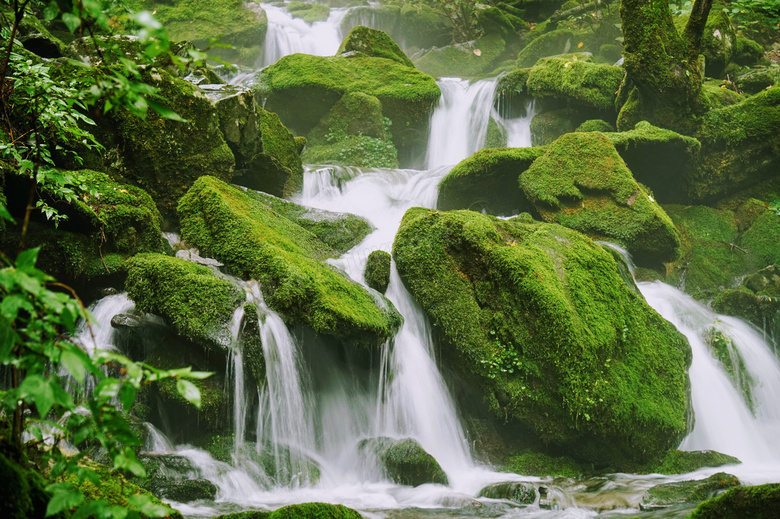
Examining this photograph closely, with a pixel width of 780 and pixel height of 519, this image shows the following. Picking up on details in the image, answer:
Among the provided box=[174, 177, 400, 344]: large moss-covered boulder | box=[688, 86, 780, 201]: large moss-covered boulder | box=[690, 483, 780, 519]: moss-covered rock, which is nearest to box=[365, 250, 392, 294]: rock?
box=[174, 177, 400, 344]: large moss-covered boulder

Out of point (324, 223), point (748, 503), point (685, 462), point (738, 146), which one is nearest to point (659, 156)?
point (738, 146)

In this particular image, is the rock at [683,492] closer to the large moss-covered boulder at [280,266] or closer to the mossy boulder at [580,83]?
the large moss-covered boulder at [280,266]

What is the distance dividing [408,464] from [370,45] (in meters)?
14.1

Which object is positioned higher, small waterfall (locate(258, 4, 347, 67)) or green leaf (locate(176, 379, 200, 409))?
small waterfall (locate(258, 4, 347, 67))

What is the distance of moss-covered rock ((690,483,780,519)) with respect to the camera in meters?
2.92

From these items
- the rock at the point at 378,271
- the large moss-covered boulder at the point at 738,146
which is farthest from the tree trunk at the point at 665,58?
the rock at the point at 378,271

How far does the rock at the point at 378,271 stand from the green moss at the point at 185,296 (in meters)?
1.99

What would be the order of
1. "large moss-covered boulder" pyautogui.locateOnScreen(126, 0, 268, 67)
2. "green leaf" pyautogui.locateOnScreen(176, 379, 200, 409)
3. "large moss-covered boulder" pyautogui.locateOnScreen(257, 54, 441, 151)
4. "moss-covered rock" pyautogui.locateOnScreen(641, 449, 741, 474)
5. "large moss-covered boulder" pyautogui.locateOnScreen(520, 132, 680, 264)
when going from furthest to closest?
1. "large moss-covered boulder" pyautogui.locateOnScreen(126, 0, 268, 67)
2. "large moss-covered boulder" pyautogui.locateOnScreen(257, 54, 441, 151)
3. "large moss-covered boulder" pyautogui.locateOnScreen(520, 132, 680, 264)
4. "moss-covered rock" pyautogui.locateOnScreen(641, 449, 741, 474)
5. "green leaf" pyautogui.locateOnScreen(176, 379, 200, 409)

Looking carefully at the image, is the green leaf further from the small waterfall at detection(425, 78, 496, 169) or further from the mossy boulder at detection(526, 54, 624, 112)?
the small waterfall at detection(425, 78, 496, 169)

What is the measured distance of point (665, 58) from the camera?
35.0ft

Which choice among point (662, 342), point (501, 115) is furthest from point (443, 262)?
point (501, 115)

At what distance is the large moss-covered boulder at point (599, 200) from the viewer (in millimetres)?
9414

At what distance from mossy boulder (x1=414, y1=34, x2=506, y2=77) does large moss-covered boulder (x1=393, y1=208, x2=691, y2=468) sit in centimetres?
1592

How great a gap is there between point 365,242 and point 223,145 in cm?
251
